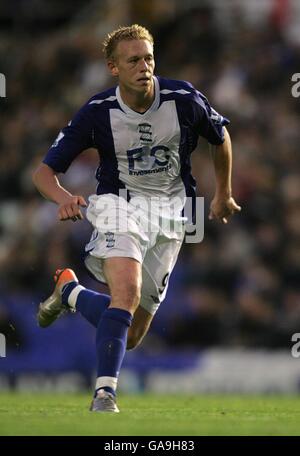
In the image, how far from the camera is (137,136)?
7.28 meters

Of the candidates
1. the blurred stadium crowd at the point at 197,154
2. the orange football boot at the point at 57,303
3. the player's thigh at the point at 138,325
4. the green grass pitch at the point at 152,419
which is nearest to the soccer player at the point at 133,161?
the player's thigh at the point at 138,325

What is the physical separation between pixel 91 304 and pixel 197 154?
627 cm

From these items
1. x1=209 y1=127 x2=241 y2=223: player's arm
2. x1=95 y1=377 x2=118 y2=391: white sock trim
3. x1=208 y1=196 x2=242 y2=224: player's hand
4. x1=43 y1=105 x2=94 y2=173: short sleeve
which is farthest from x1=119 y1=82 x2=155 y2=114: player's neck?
x1=95 y1=377 x2=118 y2=391: white sock trim

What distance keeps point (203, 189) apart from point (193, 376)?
95.0 inches

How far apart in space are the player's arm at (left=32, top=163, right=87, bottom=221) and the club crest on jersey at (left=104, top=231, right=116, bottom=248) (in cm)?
35

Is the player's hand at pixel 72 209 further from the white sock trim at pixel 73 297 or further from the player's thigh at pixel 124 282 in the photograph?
the white sock trim at pixel 73 297

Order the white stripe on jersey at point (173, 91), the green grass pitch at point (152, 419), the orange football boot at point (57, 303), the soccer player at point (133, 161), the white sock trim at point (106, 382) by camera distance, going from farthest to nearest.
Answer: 1. the orange football boot at point (57, 303)
2. the white stripe on jersey at point (173, 91)
3. the soccer player at point (133, 161)
4. the white sock trim at point (106, 382)
5. the green grass pitch at point (152, 419)

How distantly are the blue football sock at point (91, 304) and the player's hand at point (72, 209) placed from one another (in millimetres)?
1015

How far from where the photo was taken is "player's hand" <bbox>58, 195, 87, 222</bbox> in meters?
6.68

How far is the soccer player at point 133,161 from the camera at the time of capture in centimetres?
699

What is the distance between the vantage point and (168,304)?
12.2 meters

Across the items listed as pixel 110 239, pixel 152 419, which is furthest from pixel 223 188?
pixel 152 419

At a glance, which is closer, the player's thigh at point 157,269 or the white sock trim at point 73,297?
the player's thigh at point 157,269
